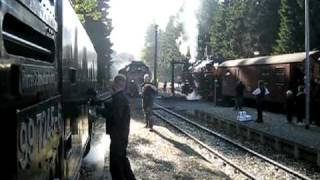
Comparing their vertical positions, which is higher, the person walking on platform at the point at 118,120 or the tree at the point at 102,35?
the tree at the point at 102,35

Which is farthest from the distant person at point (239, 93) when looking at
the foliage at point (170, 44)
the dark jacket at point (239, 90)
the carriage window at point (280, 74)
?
the foliage at point (170, 44)

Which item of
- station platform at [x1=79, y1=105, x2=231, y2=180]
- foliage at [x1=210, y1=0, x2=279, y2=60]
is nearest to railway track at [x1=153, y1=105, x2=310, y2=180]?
station platform at [x1=79, y1=105, x2=231, y2=180]

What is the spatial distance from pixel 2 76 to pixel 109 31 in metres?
59.4

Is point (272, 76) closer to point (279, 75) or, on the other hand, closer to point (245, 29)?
point (279, 75)

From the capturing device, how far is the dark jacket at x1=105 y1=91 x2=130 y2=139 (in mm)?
7484

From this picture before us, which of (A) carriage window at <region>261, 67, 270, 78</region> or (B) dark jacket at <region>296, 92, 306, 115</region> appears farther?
(A) carriage window at <region>261, 67, 270, 78</region>

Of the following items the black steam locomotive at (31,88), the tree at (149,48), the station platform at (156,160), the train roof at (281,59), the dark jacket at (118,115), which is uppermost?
the tree at (149,48)

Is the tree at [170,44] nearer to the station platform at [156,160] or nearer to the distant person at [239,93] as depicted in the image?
the distant person at [239,93]

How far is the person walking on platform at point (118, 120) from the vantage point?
7.49 meters

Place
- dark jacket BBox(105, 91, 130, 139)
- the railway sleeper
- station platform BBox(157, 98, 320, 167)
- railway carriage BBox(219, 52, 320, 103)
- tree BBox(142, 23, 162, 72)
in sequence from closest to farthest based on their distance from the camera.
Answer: dark jacket BBox(105, 91, 130, 139)
the railway sleeper
station platform BBox(157, 98, 320, 167)
railway carriage BBox(219, 52, 320, 103)
tree BBox(142, 23, 162, 72)

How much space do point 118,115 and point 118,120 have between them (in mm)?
69

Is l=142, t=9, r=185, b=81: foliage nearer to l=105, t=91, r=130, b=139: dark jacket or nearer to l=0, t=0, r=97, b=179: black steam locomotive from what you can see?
l=105, t=91, r=130, b=139: dark jacket

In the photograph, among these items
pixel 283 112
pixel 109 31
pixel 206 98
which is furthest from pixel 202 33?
pixel 283 112

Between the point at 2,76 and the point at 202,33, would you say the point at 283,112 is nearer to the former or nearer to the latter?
the point at 2,76
